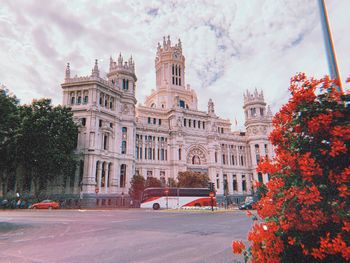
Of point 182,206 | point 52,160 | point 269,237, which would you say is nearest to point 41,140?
point 52,160

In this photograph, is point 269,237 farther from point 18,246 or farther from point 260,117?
point 260,117

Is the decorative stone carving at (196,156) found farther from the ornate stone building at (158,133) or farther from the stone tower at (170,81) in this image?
the stone tower at (170,81)

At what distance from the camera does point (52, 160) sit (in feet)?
111

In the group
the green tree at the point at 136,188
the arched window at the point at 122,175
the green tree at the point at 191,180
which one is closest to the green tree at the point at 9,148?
the arched window at the point at 122,175

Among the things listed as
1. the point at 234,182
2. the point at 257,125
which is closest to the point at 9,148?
Result: the point at 234,182

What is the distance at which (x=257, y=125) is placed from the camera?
2459 inches

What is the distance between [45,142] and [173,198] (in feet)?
64.4

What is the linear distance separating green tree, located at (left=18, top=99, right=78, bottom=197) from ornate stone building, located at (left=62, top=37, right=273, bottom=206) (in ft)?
11.6

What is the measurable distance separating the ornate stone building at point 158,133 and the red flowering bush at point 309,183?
36521 mm

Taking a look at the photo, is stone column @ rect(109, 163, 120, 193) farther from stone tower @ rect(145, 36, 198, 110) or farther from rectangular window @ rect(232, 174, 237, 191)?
rectangular window @ rect(232, 174, 237, 191)

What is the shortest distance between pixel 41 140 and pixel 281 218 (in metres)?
36.5

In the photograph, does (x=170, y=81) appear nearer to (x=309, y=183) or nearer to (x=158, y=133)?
(x=158, y=133)

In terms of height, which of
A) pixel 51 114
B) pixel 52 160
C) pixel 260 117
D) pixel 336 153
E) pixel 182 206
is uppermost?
pixel 260 117

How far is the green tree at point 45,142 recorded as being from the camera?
33.4 metres
